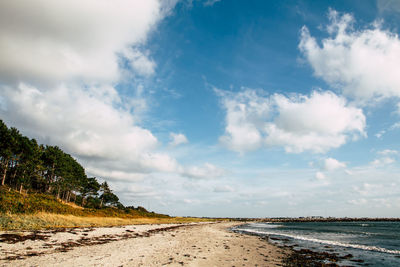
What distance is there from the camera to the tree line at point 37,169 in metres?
54.8

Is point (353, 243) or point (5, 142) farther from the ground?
point (5, 142)

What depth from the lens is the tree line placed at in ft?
180

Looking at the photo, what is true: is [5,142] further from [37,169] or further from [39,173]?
[39,173]

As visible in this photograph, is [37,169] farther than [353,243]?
Yes

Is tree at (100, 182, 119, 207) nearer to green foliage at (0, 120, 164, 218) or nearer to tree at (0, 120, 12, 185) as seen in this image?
green foliage at (0, 120, 164, 218)

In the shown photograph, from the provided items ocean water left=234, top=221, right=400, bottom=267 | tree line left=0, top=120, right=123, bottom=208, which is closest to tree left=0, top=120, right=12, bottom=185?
tree line left=0, top=120, right=123, bottom=208

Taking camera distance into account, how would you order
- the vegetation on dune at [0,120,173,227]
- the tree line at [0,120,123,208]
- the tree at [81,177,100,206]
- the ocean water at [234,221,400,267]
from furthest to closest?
the tree at [81,177,100,206] → the tree line at [0,120,123,208] → the vegetation on dune at [0,120,173,227] → the ocean water at [234,221,400,267]

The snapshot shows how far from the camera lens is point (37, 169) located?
62938mm

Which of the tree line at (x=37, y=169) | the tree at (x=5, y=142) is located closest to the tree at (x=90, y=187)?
the tree line at (x=37, y=169)

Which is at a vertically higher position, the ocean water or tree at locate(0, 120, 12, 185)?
tree at locate(0, 120, 12, 185)

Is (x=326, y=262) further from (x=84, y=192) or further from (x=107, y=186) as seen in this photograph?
(x=107, y=186)

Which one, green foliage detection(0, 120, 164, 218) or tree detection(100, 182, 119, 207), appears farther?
tree detection(100, 182, 119, 207)

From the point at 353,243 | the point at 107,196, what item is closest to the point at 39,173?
the point at 107,196

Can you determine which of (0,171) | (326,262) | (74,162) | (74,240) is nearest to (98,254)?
(74,240)
